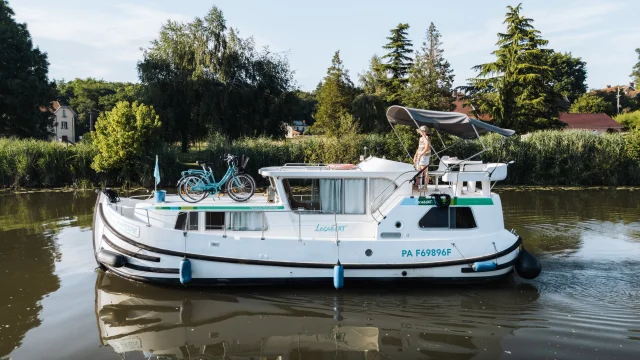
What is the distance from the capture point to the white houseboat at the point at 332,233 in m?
9.94

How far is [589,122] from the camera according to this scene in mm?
53469

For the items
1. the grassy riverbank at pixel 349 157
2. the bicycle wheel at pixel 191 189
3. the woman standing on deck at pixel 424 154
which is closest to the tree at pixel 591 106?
the grassy riverbank at pixel 349 157

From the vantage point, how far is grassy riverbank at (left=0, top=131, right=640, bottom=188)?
90.5ft

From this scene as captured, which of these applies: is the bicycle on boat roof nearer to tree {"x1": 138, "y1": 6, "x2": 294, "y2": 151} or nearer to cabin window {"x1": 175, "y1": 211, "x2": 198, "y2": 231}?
cabin window {"x1": 175, "y1": 211, "x2": 198, "y2": 231}

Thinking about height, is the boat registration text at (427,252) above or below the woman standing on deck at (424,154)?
below

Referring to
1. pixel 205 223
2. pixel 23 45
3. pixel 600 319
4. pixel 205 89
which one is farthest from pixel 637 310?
pixel 23 45

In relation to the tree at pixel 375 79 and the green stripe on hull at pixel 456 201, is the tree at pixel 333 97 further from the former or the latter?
the green stripe on hull at pixel 456 201

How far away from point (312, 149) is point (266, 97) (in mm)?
7840

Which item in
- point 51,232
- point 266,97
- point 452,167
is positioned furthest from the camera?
point 266,97

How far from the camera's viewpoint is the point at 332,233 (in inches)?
411

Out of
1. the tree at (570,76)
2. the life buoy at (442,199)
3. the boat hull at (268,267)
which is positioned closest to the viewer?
the boat hull at (268,267)

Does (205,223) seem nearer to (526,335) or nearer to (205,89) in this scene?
(526,335)

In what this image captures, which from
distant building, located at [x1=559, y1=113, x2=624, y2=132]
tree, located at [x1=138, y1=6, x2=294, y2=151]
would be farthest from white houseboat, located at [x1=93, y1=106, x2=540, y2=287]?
distant building, located at [x1=559, y1=113, x2=624, y2=132]

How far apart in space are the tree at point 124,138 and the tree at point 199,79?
5799 millimetres
